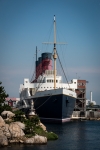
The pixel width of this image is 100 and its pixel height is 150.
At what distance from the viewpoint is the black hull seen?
7369 cm

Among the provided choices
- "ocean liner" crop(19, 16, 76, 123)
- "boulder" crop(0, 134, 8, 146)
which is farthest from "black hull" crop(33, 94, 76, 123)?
"boulder" crop(0, 134, 8, 146)

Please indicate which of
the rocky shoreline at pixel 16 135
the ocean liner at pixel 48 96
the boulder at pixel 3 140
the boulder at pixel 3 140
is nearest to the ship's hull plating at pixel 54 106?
the ocean liner at pixel 48 96

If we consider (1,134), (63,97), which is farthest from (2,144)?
(63,97)

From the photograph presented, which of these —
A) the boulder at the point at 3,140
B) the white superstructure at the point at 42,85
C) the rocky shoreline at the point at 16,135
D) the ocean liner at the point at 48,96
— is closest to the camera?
the boulder at the point at 3,140

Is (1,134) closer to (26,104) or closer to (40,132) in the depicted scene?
(40,132)

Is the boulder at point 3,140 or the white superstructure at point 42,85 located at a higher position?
the white superstructure at point 42,85

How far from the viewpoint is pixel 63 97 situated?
244 ft

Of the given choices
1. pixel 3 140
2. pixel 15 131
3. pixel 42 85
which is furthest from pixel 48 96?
pixel 3 140

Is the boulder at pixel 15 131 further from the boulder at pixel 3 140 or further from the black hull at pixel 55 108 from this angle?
the black hull at pixel 55 108

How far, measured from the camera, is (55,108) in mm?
74000

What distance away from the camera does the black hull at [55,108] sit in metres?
73.7

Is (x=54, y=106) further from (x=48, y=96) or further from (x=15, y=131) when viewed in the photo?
(x=15, y=131)

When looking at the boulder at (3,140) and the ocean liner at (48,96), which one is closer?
the boulder at (3,140)

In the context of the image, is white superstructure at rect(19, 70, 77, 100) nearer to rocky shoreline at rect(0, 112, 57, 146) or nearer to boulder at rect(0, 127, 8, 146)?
rocky shoreline at rect(0, 112, 57, 146)
